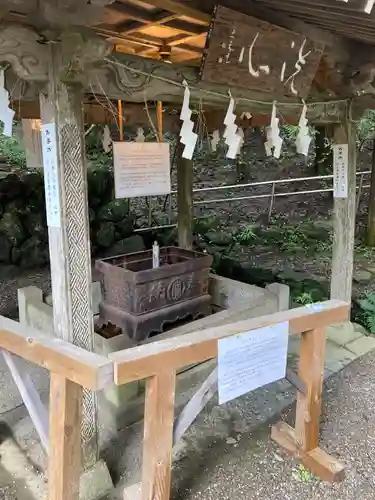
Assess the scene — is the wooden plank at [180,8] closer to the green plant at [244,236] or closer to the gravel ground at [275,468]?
the gravel ground at [275,468]

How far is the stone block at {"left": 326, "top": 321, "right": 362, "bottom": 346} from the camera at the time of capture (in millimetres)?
4579

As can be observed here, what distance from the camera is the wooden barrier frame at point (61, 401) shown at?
2008mm

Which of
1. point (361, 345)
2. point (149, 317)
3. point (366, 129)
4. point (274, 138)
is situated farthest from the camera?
point (366, 129)

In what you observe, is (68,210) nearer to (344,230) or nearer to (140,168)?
Result: (140,168)

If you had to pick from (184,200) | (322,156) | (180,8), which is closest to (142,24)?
(180,8)

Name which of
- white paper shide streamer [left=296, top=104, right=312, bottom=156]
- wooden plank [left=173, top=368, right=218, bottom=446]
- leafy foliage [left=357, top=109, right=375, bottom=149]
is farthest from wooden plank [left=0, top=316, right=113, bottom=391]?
leafy foliage [left=357, top=109, right=375, bottom=149]

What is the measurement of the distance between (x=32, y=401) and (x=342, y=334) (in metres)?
3.35

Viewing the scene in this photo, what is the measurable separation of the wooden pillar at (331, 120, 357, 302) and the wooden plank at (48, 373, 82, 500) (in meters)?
3.26

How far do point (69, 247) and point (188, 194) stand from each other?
3907 millimetres

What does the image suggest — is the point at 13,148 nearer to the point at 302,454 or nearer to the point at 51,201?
the point at 51,201

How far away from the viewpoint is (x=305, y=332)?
2.67 metres

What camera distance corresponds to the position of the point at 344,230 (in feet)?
14.9

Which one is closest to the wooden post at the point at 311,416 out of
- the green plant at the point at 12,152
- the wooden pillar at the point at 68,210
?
the wooden pillar at the point at 68,210

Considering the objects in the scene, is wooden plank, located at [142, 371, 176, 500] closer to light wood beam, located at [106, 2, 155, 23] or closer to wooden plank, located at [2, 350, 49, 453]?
wooden plank, located at [2, 350, 49, 453]
